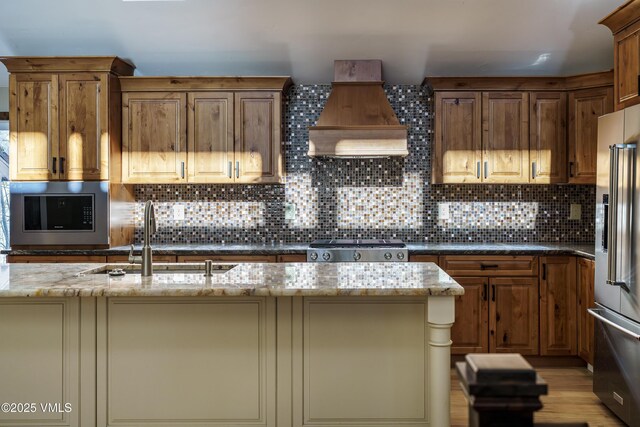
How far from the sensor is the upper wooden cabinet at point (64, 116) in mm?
3965

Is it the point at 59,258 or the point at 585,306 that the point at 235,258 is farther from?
the point at 585,306

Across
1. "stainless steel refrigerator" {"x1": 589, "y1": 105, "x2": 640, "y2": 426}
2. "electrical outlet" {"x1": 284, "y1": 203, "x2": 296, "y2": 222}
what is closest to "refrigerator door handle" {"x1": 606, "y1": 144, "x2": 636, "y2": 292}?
"stainless steel refrigerator" {"x1": 589, "y1": 105, "x2": 640, "y2": 426}

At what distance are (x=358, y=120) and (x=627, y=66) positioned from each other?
6.22 feet

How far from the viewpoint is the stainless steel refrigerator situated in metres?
2.54

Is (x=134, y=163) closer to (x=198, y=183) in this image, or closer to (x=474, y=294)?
(x=198, y=183)

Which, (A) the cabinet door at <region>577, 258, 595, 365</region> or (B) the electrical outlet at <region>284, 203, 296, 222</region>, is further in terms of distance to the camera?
(B) the electrical outlet at <region>284, 203, 296, 222</region>

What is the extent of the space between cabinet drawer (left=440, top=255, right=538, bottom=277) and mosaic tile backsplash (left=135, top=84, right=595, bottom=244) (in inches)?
27.7

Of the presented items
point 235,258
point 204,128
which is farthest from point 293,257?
point 204,128

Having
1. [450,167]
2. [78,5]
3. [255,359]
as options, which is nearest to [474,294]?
[450,167]

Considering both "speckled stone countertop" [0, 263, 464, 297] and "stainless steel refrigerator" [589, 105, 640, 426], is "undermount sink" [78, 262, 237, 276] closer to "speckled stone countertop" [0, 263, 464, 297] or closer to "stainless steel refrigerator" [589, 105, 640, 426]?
"speckled stone countertop" [0, 263, 464, 297]

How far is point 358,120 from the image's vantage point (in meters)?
4.07

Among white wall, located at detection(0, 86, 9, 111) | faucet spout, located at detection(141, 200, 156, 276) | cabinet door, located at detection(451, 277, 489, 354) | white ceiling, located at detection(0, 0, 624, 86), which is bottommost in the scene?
cabinet door, located at detection(451, 277, 489, 354)

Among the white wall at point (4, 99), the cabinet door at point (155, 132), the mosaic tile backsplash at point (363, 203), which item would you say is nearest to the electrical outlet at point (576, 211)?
the mosaic tile backsplash at point (363, 203)

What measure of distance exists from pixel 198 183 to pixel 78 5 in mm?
1607
